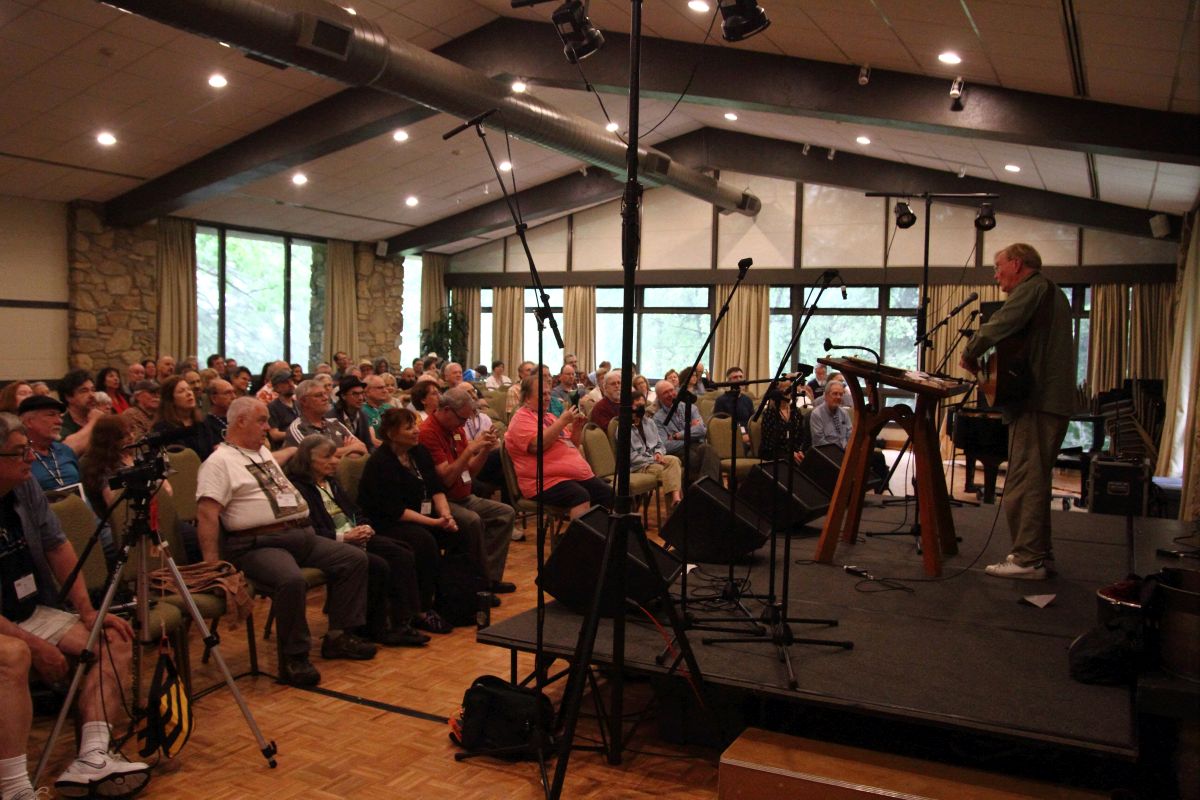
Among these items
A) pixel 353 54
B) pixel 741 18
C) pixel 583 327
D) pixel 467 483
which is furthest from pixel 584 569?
pixel 583 327

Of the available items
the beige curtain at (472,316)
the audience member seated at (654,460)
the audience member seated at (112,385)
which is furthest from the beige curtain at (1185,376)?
the beige curtain at (472,316)

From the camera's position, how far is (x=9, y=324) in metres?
9.77

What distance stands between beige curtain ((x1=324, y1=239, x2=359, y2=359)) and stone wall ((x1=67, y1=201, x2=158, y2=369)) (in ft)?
9.82

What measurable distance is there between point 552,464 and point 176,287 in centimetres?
799

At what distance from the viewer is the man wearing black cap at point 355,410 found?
5.85 meters

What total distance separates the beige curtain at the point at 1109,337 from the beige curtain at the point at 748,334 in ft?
14.6

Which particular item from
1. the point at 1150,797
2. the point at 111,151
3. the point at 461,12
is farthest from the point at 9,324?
the point at 1150,797

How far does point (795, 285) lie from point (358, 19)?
9137 mm

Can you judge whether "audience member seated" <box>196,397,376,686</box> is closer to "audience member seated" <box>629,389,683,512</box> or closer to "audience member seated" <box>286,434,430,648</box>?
"audience member seated" <box>286,434,430,648</box>

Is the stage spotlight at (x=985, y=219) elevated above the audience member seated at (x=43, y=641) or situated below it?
above

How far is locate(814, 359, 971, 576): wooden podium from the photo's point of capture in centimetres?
396

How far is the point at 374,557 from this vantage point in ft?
13.5

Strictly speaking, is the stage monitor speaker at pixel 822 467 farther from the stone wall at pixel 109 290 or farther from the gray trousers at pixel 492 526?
the stone wall at pixel 109 290

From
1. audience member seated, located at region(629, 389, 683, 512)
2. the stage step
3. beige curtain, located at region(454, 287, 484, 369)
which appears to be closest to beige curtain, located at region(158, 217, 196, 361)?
beige curtain, located at region(454, 287, 484, 369)
